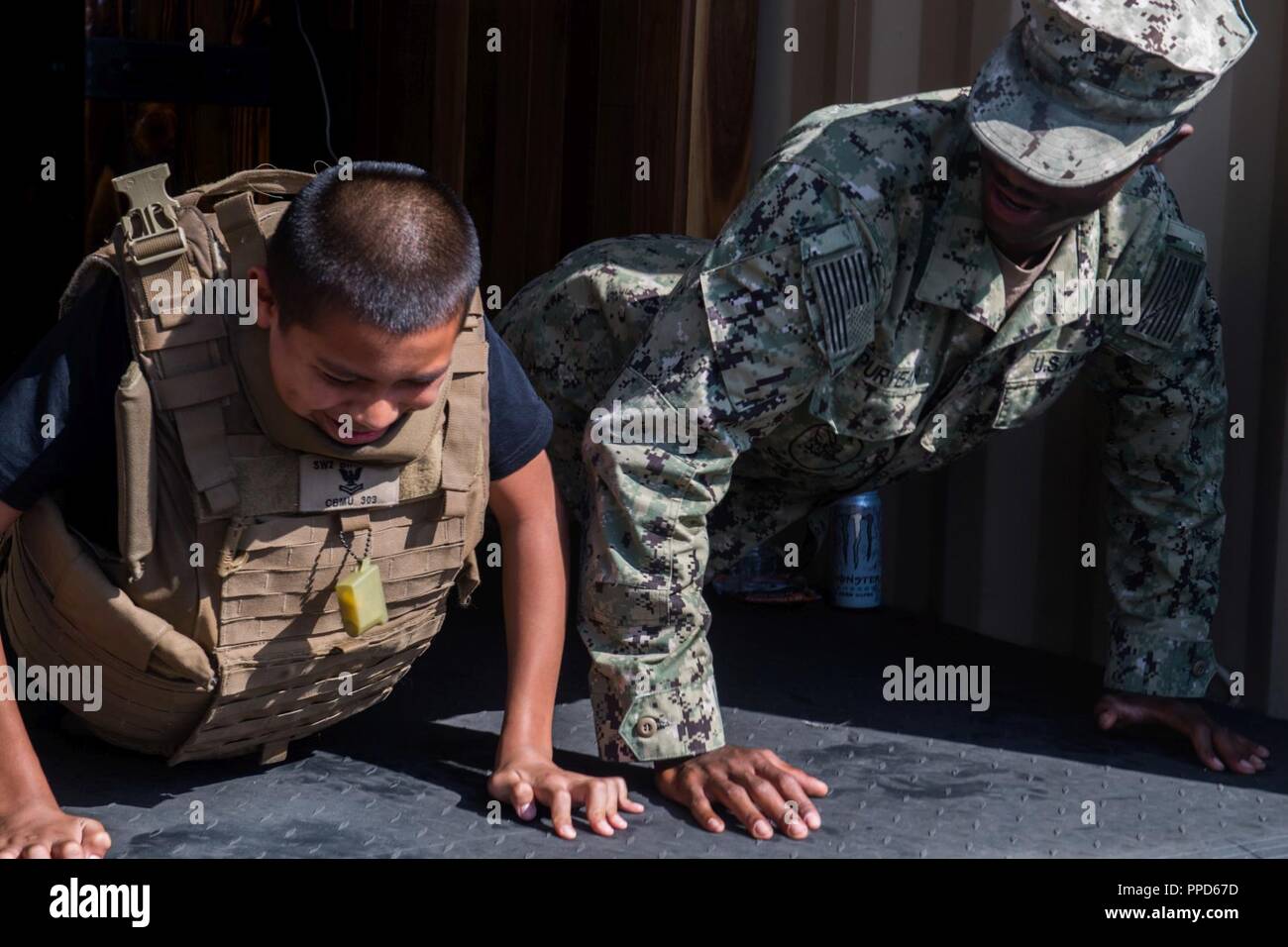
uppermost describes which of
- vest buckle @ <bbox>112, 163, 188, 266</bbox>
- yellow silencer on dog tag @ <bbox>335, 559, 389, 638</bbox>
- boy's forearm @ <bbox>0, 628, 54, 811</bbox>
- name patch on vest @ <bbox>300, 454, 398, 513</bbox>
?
vest buckle @ <bbox>112, 163, 188, 266</bbox>

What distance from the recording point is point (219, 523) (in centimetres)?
194

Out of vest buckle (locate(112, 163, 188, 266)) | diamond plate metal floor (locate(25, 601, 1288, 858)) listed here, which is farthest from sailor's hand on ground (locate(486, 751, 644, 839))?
vest buckle (locate(112, 163, 188, 266))

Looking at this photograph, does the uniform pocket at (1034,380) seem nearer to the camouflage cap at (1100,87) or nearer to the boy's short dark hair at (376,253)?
the camouflage cap at (1100,87)

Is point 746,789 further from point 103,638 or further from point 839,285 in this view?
point 103,638

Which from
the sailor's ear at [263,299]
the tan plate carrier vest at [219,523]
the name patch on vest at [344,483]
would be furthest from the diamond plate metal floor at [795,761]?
the sailor's ear at [263,299]

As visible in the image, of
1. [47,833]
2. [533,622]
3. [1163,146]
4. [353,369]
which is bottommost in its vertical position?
[47,833]

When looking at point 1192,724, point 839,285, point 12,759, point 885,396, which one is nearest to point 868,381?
point 885,396

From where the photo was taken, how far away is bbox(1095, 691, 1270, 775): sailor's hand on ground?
2416 millimetres

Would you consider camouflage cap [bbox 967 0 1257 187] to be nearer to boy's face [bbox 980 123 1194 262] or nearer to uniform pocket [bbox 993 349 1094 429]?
boy's face [bbox 980 123 1194 262]

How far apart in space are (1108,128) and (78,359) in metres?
1.35

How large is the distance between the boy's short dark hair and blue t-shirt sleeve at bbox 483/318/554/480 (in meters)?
0.26

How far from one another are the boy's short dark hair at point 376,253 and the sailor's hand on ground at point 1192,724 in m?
1.31

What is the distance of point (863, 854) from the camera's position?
6.61ft

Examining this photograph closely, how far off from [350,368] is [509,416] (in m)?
0.42
